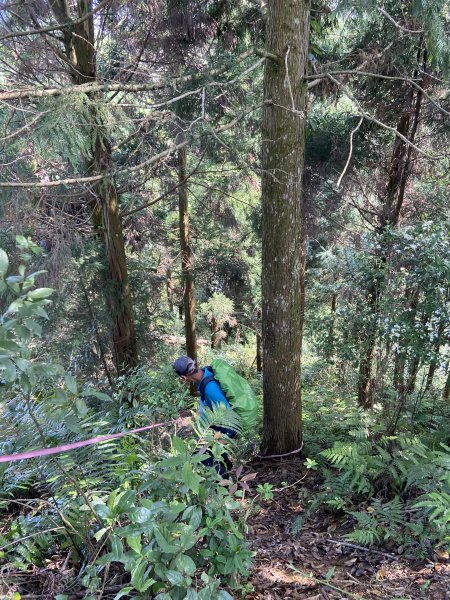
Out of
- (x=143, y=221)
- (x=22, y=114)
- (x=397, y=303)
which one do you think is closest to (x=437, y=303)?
(x=397, y=303)

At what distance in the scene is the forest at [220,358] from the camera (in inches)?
79.7

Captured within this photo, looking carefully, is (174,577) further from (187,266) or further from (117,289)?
(187,266)

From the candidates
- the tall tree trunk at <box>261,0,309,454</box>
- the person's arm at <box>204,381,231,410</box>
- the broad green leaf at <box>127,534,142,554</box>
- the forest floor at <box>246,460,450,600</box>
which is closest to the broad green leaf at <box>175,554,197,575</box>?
the broad green leaf at <box>127,534,142,554</box>

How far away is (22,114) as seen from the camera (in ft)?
14.0

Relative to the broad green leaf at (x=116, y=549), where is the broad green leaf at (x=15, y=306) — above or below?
above

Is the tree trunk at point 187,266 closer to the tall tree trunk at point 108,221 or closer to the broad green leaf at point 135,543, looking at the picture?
the tall tree trunk at point 108,221

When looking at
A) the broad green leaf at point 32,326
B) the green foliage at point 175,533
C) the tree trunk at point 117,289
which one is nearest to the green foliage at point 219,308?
the tree trunk at point 117,289

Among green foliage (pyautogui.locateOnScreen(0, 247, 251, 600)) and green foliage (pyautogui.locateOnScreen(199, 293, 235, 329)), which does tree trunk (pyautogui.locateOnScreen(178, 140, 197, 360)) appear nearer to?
green foliage (pyautogui.locateOnScreen(199, 293, 235, 329))

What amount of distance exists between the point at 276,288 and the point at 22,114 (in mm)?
3198

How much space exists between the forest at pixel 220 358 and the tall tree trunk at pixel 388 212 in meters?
0.05

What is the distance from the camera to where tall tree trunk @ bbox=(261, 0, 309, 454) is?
13.3 feet

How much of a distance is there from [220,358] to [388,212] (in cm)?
512

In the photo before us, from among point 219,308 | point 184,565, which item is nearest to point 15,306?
point 184,565

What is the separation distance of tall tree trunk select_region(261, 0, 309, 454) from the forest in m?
0.02
